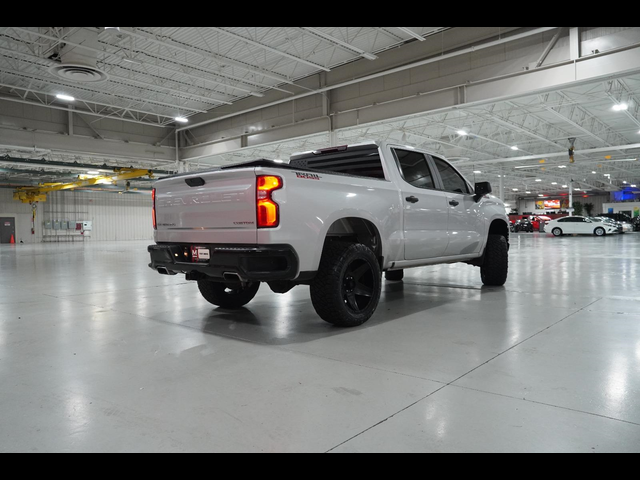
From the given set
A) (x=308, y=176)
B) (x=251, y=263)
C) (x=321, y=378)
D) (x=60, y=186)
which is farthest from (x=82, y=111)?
(x=321, y=378)

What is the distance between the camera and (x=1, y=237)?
3447cm

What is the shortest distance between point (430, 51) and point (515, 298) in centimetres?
898

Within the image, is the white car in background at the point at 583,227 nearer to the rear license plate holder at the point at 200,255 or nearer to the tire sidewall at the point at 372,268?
the tire sidewall at the point at 372,268

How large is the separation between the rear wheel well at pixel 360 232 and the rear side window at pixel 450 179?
1.56 meters

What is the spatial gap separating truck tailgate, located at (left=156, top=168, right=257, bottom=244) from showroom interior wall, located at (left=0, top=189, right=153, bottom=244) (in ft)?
125

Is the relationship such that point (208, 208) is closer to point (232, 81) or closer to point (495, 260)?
point (495, 260)

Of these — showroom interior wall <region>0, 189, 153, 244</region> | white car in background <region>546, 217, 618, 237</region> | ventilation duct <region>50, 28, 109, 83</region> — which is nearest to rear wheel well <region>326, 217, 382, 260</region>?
ventilation duct <region>50, 28, 109, 83</region>

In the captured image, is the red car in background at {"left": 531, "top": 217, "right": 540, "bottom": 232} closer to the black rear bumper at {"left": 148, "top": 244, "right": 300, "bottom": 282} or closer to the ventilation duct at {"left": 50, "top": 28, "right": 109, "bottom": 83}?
the ventilation duct at {"left": 50, "top": 28, "right": 109, "bottom": 83}

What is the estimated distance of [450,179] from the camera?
5824mm

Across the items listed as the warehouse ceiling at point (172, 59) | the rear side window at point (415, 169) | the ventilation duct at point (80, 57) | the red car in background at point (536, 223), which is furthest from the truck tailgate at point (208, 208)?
the red car in background at point (536, 223)

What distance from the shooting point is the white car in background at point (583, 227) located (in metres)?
27.5

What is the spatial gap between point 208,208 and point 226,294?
1604 millimetres
